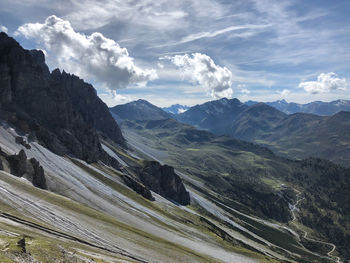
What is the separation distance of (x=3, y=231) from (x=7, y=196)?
31970mm

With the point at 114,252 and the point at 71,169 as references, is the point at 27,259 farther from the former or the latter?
the point at 71,169

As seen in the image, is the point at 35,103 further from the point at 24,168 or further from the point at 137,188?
the point at 137,188

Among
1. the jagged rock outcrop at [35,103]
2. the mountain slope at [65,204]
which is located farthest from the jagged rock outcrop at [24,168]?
the jagged rock outcrop at [35,103]

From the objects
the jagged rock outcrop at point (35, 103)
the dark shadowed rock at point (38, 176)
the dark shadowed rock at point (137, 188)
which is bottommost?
the dark shadowed rock at point (137, 188)

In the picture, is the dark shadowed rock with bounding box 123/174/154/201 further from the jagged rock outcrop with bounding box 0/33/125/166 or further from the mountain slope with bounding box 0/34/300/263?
the jagged rock outcrop with bounding box 0/33/125/166

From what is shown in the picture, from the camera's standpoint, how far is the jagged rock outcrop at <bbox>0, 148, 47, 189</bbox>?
110562mm

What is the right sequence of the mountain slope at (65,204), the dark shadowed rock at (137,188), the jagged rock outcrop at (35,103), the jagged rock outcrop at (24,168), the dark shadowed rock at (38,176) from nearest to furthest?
1. the mountain slope at (65,204)
2. the jagged rock outcrop at (24,168)
3. the dark shadowed rock at (38,176)
4. the jagged rock outcrop at (35,103)
5. the dark shadowed rock at (137,188)

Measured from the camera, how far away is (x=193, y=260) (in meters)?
90.5

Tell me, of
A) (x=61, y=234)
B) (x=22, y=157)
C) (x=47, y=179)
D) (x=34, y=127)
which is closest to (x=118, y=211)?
(x=47, y=179)

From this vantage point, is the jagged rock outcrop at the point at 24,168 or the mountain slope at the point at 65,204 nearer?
the mountain slope at the point at 65,204

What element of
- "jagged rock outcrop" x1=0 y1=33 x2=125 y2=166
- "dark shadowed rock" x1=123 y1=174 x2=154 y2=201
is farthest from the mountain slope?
"dark shadowed rock" x1=123 y1=174 x2=154 y2=201

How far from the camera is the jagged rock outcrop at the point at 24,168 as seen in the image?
110562mm

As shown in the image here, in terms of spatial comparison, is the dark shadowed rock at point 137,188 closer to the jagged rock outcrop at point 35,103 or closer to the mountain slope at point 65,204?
the mountain slope at point 65,204

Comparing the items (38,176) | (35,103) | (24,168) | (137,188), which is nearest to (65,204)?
(38,176)
